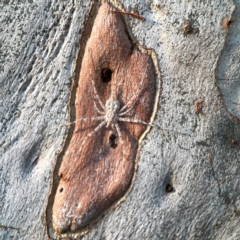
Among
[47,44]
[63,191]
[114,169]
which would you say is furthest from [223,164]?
[47,44]

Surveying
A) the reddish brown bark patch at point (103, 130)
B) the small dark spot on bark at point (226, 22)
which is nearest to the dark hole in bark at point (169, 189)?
the reddish brown bark patch at point (103, 130)

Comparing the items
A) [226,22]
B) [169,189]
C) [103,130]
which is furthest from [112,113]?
[226,22]

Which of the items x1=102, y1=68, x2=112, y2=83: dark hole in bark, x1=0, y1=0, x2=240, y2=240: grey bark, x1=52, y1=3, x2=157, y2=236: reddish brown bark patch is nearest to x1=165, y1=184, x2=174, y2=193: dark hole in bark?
x1=0, y1=0, x2=240, y2=240: grey bark

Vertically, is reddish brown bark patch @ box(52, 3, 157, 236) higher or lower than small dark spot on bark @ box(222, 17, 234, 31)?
lower

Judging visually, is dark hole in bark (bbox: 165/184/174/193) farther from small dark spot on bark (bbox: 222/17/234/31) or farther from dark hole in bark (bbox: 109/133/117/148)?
small dark spot on bark (bbox: 222/17/234/31)

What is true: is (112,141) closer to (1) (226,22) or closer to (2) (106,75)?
(2) (106,75)

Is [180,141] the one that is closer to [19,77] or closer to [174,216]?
[174,216]
